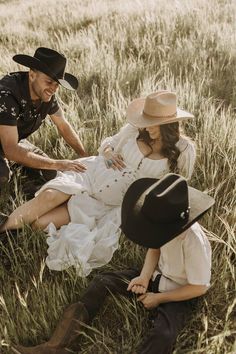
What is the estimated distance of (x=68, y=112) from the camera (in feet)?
14.1

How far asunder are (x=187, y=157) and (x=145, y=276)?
1.00 meters

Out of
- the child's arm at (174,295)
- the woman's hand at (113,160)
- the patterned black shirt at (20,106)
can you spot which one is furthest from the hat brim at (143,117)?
the child's arm at (174,295)

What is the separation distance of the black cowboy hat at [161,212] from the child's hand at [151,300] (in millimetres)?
393

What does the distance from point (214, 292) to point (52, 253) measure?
3.43 feet

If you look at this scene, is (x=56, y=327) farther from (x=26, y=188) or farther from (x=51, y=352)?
(x=26, y=188)

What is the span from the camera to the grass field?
2.26m

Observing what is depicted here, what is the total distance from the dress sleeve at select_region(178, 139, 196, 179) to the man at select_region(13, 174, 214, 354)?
82 cm

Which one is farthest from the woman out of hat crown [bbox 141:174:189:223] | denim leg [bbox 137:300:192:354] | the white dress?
hat crown [bbox 141:174:189:223]

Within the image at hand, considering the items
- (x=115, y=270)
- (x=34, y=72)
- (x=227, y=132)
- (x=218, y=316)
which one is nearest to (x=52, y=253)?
(x=115, y=270)

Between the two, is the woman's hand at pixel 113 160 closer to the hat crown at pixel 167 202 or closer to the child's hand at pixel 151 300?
the child's hand at pixel 151 300

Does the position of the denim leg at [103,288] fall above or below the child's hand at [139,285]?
below

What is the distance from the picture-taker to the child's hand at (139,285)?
7.44 feet

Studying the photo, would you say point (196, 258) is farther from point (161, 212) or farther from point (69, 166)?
point (69, 166)

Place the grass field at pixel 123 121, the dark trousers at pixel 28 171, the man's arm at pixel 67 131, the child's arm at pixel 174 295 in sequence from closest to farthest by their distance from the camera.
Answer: the child's arm at pixel 174 295 < the grass field at pixel 123 121 < the dark trousers at pixel 28 171 < the man's arm at pixel 67 131
